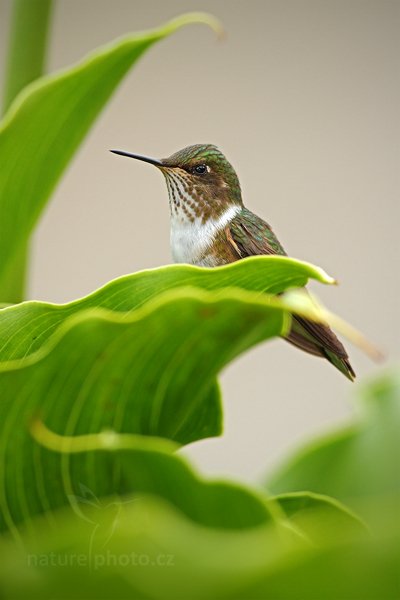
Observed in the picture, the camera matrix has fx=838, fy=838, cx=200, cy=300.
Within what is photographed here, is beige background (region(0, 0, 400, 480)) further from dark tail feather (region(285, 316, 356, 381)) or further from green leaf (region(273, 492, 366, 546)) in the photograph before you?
green leaf (region(273, 492, 366, 546))

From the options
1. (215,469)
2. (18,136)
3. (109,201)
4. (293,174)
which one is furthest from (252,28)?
(18,136)

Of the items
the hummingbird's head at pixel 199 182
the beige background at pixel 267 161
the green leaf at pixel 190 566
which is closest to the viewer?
the green leaf at pixel 190 566

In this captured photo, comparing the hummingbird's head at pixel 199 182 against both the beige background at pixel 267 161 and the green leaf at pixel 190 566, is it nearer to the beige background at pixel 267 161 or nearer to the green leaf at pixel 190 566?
the green leaf at pixel 190 566

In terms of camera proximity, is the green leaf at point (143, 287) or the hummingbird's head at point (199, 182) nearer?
the green leaf at point (143, 287)

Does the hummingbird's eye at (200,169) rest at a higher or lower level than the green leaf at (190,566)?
higher

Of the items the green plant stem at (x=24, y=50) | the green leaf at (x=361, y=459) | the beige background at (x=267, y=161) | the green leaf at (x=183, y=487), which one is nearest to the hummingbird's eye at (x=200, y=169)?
the green plant stem at (x=24, y=50)

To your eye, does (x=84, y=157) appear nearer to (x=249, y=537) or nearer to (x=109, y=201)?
(x=109, y=201)

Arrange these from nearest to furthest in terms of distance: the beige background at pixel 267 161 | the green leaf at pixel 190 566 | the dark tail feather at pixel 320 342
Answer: the green leaf at pixel 190 566 < the dark tail feather at pixel 320 342 < the beige background at pixel 267 161
